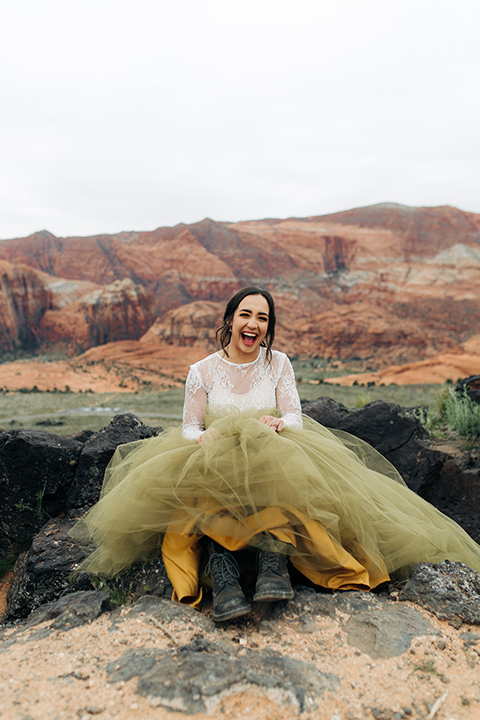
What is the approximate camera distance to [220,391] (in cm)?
336

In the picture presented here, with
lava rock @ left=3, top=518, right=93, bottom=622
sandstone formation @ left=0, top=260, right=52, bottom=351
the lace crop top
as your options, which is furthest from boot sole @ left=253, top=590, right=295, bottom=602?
sandstone formation @ left=0, top=260, right=52, bottom=351

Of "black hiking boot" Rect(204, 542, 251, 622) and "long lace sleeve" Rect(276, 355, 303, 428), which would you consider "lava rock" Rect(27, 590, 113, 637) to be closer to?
"black hiking boot" Rect(204, 542, 251, 622)

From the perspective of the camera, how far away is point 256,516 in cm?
251

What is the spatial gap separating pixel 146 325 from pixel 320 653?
52191mm

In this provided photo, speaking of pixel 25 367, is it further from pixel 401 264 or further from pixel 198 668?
pixel 401 264

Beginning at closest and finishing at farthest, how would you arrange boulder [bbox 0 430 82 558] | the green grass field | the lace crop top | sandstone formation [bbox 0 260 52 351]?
1. the lace crop top
2. boulder [bbox 0 430 82 558]
3. the green grass field
4. sandstone formation [bbox 0 260 52 351]

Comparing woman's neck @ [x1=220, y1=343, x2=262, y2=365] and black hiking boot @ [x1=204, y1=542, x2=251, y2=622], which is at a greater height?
woman's neck @ [x1=220, y1=343, x2=262, y2=365]

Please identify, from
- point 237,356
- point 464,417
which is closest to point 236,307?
point 237,356

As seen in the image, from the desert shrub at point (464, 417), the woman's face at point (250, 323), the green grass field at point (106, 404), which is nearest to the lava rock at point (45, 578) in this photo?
the woman's face at point (250, 323)

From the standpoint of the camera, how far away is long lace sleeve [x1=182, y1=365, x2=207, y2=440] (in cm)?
324

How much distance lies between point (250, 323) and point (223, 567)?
5.46 ft

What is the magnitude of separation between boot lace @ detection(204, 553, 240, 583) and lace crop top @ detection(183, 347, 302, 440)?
36.8 inches

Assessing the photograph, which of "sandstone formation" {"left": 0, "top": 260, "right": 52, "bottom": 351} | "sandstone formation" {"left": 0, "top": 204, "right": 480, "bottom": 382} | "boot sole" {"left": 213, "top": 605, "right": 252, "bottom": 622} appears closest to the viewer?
"boot sole" {"left": 213, "top": 605, "right": 252, "bottom": 622}

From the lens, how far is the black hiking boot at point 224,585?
2260mm
